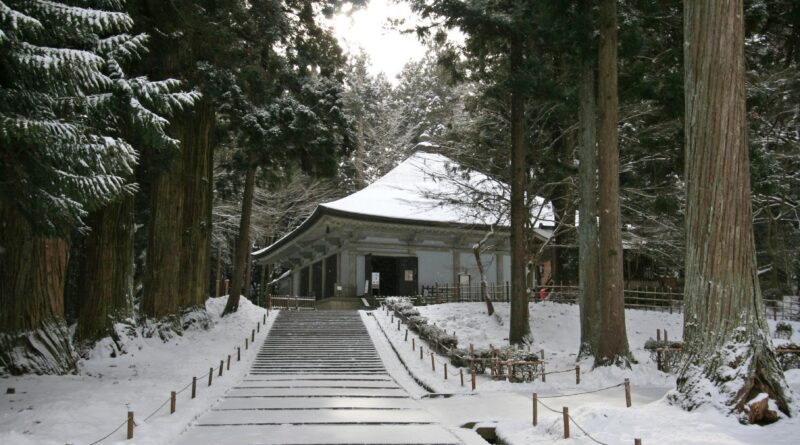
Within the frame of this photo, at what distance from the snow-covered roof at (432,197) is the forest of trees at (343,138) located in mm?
956

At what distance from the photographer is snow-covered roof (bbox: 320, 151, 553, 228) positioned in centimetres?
1920

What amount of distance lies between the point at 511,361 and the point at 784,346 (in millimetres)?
5486

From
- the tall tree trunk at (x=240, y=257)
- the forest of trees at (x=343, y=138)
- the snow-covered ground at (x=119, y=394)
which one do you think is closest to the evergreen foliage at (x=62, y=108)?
the forest of trees at (x=343, y=138)

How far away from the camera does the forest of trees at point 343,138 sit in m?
6.77

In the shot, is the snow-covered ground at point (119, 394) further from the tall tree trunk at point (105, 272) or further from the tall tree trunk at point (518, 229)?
the tall tree trunk at point (518, 229)

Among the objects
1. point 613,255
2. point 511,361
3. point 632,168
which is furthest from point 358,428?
point 632,168

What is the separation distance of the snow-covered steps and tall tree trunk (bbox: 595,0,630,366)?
4441 mm

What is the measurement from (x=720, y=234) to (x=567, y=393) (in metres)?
5.12

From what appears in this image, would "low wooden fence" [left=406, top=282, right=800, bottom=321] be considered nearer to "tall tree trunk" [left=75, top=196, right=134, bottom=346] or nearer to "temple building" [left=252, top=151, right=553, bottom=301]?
"temple building" [left=252, top=151, right=553, bottom=301]

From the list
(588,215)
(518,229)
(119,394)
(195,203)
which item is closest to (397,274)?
(518,229)

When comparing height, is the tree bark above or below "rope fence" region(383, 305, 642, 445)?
above

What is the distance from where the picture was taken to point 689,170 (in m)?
7.29

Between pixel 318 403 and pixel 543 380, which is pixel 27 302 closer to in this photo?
pixel 318 403

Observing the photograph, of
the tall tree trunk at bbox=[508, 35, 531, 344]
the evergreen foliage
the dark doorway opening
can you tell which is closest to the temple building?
the dark doorway opening
